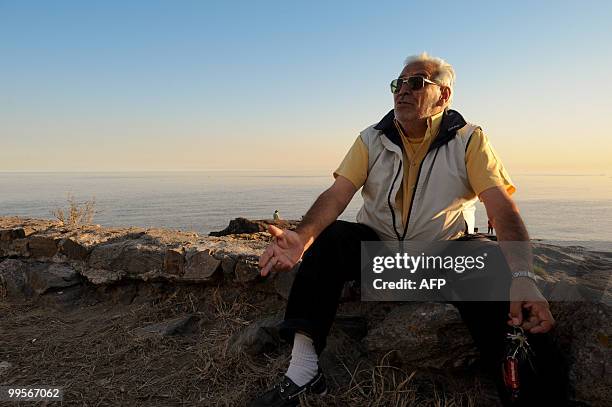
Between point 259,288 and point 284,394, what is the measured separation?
1.28 m

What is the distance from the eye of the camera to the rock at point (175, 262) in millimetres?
3629

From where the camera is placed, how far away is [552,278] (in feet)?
7.52

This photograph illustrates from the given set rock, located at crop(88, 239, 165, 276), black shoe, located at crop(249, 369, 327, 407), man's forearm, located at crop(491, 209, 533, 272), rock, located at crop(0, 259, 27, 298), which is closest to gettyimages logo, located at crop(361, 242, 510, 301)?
man's forearm, located at crop(491, 209, 533, 272)

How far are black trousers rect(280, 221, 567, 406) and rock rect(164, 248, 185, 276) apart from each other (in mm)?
1615

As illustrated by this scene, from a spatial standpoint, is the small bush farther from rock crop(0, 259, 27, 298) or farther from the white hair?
the white hair

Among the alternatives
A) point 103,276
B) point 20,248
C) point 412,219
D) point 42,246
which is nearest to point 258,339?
point 412,219

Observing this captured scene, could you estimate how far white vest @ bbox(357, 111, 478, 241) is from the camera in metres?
2.41

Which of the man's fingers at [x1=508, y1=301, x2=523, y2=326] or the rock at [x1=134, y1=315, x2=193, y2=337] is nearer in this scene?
the man's fingers at [x1=508, y1=301, x2=523, y2=326]

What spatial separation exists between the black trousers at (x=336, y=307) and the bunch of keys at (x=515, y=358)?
1.0 inches

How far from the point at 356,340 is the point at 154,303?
6.11ft

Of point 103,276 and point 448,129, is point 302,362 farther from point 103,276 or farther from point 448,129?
point 103,276

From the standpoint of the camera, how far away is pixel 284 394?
2.14 metres

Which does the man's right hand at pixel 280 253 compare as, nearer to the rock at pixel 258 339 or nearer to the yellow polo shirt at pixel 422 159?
the yellow polo shirt at pixel 422 159

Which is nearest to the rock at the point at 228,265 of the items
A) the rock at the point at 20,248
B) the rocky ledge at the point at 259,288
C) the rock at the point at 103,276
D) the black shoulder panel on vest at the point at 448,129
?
the rocky ledge at the point at 259,288
